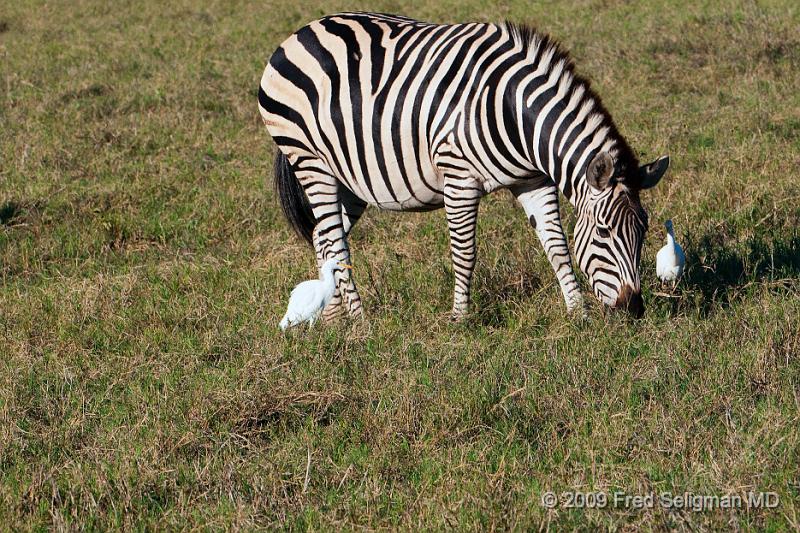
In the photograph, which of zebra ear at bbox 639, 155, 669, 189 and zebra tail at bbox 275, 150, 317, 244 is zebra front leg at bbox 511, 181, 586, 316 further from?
zebra tail at bbox 275, 150, 317, 244

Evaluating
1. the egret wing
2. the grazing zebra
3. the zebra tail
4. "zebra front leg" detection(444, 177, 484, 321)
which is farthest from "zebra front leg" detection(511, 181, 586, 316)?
the zebra tail

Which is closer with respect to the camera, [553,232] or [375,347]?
[375,347]

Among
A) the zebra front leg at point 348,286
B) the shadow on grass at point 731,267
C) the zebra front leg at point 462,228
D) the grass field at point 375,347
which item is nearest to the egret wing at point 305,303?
the grass field at point 375,347

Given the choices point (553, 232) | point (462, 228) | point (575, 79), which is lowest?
point (553, 232)

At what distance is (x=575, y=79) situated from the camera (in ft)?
19.0

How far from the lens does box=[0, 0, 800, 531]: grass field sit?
4262 millimetres

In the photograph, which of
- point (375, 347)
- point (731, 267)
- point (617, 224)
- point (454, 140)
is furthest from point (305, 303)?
point (731, 267)

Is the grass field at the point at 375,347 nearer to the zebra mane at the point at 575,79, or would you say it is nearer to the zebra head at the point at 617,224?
the zebra head at the point at 617,224

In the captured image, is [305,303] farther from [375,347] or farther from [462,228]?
[462,228]

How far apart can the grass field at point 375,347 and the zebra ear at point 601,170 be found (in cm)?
75

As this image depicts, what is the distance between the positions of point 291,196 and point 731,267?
295cm

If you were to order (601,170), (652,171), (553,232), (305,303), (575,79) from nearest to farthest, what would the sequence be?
(601,170)
(652,171)
(575,79)
(305,303)
(553,232)

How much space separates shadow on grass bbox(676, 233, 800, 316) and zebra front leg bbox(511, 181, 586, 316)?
623 millimetres

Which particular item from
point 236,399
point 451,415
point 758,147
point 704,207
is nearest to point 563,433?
point 451,415
